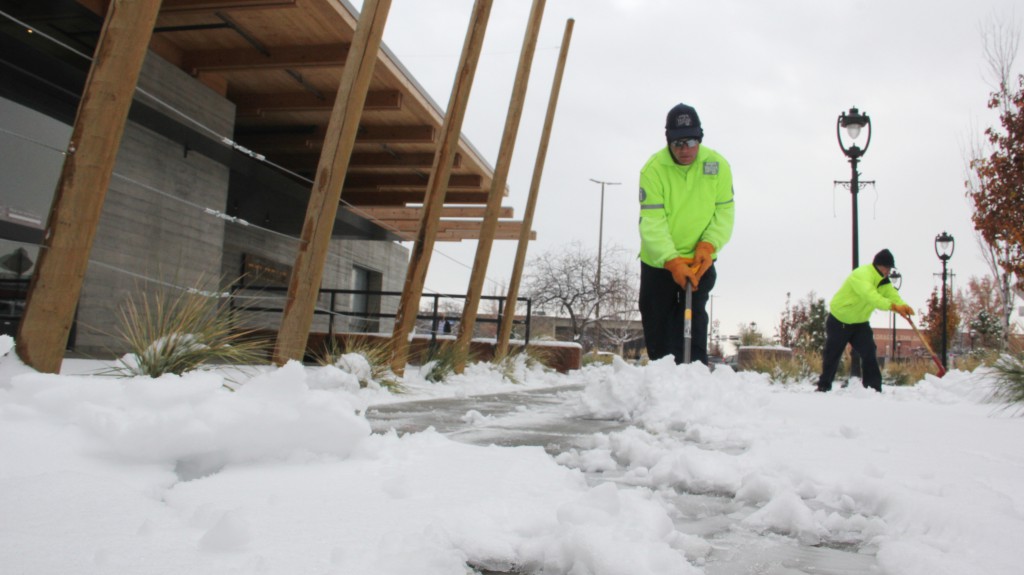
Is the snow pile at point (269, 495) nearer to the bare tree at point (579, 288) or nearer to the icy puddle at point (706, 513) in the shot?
the icy puddle at point (706, 513)

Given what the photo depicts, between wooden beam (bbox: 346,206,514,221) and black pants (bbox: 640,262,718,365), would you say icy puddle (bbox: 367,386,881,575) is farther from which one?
wooden beam (bbox: 346,206,514,221)

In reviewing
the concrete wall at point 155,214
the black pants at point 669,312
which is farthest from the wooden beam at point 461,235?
the black pants at point 669,312

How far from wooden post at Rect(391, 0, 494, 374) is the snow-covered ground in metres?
4.50

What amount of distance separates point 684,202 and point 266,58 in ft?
19.6

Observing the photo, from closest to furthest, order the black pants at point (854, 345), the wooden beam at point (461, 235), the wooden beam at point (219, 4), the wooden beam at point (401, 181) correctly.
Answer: the wooden beam at point (219, 4) → the black pants at point (854, 345) → the wooden beam at point (401, 181) → the wooden beam at point (461, 235)

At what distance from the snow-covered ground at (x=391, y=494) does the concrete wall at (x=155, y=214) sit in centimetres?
561

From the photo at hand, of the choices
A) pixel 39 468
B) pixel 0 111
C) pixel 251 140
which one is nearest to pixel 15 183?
pixel 0 111

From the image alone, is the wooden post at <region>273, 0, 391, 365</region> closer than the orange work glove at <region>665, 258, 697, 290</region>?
No

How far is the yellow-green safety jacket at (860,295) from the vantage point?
26.3ft

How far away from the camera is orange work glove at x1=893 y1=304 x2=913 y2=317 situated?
8028 mm

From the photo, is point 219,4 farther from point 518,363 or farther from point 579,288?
point 579,288

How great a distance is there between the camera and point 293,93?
1026 centimetres

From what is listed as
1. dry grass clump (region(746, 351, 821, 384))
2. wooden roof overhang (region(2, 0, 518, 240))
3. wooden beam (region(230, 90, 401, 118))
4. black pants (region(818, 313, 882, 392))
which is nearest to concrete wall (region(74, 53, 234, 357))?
wooden roof overhang (region(2, 0, 518, 240))

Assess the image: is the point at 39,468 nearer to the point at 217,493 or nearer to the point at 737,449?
the point at 217,493
